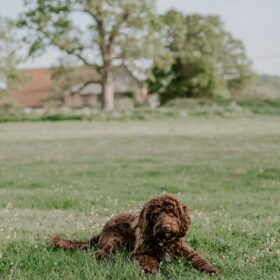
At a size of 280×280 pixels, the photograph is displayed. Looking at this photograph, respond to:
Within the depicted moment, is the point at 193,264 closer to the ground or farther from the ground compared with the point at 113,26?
closer to the ground

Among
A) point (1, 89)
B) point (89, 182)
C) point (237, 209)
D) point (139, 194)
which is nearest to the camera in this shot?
point (237, 209)

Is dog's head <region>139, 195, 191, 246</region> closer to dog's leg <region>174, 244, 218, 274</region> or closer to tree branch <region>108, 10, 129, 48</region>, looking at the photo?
dog's leg <region>174, 244, 218, 274</region>

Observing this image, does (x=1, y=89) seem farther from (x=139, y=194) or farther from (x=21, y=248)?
(x=21, y=248)

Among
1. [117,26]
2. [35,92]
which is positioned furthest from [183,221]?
[35,92]

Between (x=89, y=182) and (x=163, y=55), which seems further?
(x=163, y=55)

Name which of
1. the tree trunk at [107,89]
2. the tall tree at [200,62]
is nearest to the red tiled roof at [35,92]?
the tall tree at [200,62]

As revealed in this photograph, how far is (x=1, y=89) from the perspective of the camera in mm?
52250

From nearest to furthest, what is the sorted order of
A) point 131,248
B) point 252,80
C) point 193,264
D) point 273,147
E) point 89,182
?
point 193,264
point 131,248
point 89,182
point 273,147
point 252,80

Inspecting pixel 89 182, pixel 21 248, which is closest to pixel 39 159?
pixel 89 182

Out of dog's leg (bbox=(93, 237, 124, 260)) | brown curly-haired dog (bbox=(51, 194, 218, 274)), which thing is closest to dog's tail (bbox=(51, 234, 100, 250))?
brown curly-haired dog (bbox=(51, 194, 218, 274))

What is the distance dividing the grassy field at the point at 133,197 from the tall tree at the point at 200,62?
52245 mm

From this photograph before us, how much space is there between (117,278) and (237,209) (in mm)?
4172

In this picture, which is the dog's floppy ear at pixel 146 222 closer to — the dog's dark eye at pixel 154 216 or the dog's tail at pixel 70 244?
the dog's dark eye at pixel 154 216

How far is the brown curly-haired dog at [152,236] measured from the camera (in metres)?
5.41
